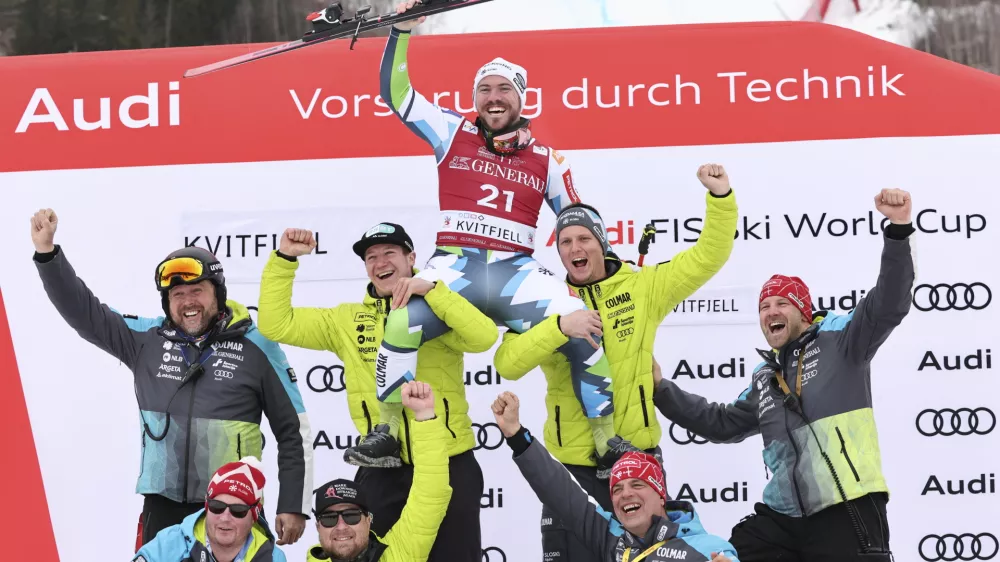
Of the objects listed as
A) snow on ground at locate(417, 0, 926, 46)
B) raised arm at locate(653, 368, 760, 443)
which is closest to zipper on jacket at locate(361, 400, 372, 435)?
raised arm at locate(653, 368, 760, 443)

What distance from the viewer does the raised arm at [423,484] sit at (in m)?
4.72

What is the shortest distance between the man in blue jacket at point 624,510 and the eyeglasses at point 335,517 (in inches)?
24.8

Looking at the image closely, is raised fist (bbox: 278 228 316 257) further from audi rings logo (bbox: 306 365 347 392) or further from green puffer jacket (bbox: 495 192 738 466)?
audi rings logo (bbox: 306 365 347 392)

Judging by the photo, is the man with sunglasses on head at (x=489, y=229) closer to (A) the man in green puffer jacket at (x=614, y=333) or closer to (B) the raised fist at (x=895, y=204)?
(A) the man in green puffer jacket at (x=614, y=333)

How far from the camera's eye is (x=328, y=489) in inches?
182

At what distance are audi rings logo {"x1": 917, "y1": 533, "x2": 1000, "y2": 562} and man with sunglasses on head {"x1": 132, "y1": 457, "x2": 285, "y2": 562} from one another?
10.9 feet

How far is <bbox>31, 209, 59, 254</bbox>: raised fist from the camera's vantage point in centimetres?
514

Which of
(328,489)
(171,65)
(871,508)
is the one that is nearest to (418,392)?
(328,489)

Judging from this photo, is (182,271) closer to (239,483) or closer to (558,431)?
(239,483)

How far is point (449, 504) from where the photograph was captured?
16.3 ft


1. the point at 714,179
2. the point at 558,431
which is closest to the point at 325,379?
the point at 558,431

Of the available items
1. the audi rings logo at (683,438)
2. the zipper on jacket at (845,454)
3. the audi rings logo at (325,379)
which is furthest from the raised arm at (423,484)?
the audi rings logo at (683,438)

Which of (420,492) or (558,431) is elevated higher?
(558,431)

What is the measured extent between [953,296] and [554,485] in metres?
2.64
